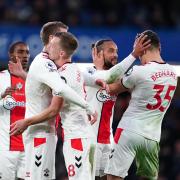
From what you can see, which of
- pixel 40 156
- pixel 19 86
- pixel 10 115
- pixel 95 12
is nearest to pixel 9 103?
pixel 10 115

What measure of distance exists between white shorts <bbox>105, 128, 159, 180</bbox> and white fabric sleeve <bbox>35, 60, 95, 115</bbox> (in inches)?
29.8

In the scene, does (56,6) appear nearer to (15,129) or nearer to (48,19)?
(48,19)

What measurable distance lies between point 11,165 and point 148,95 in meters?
1.84

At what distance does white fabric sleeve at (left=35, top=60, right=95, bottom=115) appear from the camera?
7336 mm

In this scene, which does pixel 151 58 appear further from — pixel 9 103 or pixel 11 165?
pixel 11 165

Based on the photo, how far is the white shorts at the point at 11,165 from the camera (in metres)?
8.72

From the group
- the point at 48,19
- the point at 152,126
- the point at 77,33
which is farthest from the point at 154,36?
the point at 48,19

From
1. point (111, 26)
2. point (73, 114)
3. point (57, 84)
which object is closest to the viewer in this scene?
point (57, 84)

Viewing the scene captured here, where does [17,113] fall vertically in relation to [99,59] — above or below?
below

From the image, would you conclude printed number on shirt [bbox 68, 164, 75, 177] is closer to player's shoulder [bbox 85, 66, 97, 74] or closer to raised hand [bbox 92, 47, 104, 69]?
player's shoulder [bbox 85, 66, 97, 74]

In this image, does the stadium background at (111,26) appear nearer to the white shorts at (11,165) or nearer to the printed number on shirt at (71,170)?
the white shorts at (11,165)

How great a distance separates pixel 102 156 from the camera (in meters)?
8.69

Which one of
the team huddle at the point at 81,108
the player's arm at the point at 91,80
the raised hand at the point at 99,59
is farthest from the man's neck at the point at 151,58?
the raised hand at the point at 99,59

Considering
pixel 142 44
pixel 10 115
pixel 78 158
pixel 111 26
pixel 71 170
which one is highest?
pixel 111 26
